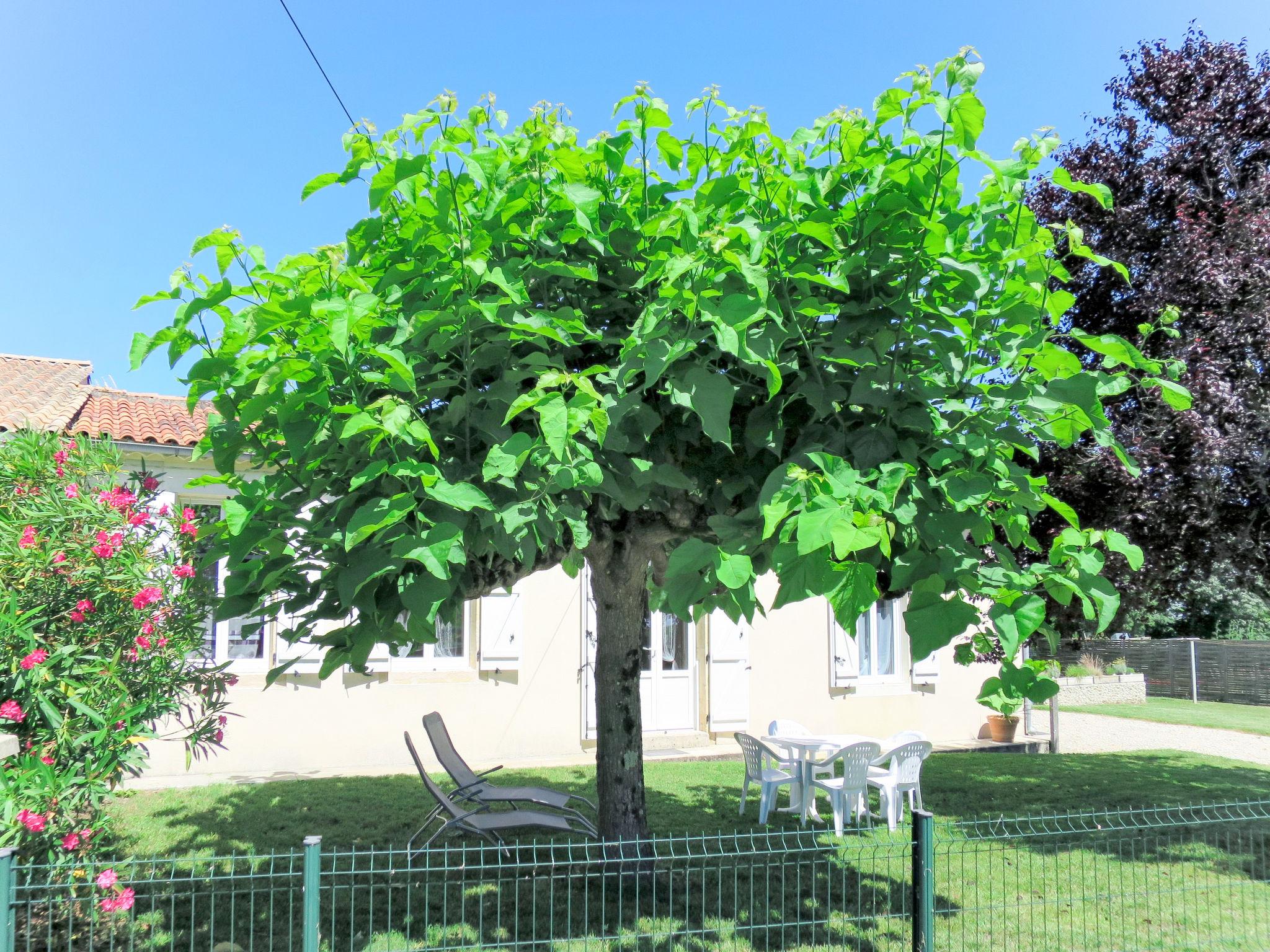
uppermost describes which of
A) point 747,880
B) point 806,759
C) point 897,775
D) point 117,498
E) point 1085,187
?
point 1085,187

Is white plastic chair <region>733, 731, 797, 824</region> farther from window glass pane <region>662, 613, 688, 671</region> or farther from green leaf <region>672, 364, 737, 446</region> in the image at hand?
green leaf <region>672, 364, 737, 446</region>

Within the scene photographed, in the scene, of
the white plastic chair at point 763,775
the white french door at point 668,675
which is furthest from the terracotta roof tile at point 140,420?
the white plastic chair at point 763,775

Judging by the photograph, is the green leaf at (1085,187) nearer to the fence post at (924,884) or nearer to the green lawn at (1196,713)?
the fence post at (924,884)

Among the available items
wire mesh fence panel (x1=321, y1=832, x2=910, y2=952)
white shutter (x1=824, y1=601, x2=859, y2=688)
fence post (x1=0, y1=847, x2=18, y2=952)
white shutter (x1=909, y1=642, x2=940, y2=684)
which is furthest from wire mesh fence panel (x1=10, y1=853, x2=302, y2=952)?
white shutter (x1=909, y1=642, x2=940, y2=684)

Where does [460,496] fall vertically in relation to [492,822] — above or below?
above

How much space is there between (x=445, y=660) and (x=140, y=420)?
451cm

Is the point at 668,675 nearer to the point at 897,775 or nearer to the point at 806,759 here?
the point at 806,759

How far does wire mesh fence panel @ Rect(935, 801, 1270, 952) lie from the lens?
5035 mm

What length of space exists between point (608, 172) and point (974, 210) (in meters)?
1.59

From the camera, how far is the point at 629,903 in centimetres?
568

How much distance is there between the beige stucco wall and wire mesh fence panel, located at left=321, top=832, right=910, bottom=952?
4.01m

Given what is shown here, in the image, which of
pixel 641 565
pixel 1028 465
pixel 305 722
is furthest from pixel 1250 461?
pixel 305 722

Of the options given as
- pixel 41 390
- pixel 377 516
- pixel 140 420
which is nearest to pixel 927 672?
pixel 140 420

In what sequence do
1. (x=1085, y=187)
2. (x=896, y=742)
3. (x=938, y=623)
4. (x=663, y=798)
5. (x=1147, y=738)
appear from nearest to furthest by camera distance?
(x=938, y=623) < (x=1085, y=187) < (x=896, y=742) < (x=663, y=798) < (x=1147, y=738)
